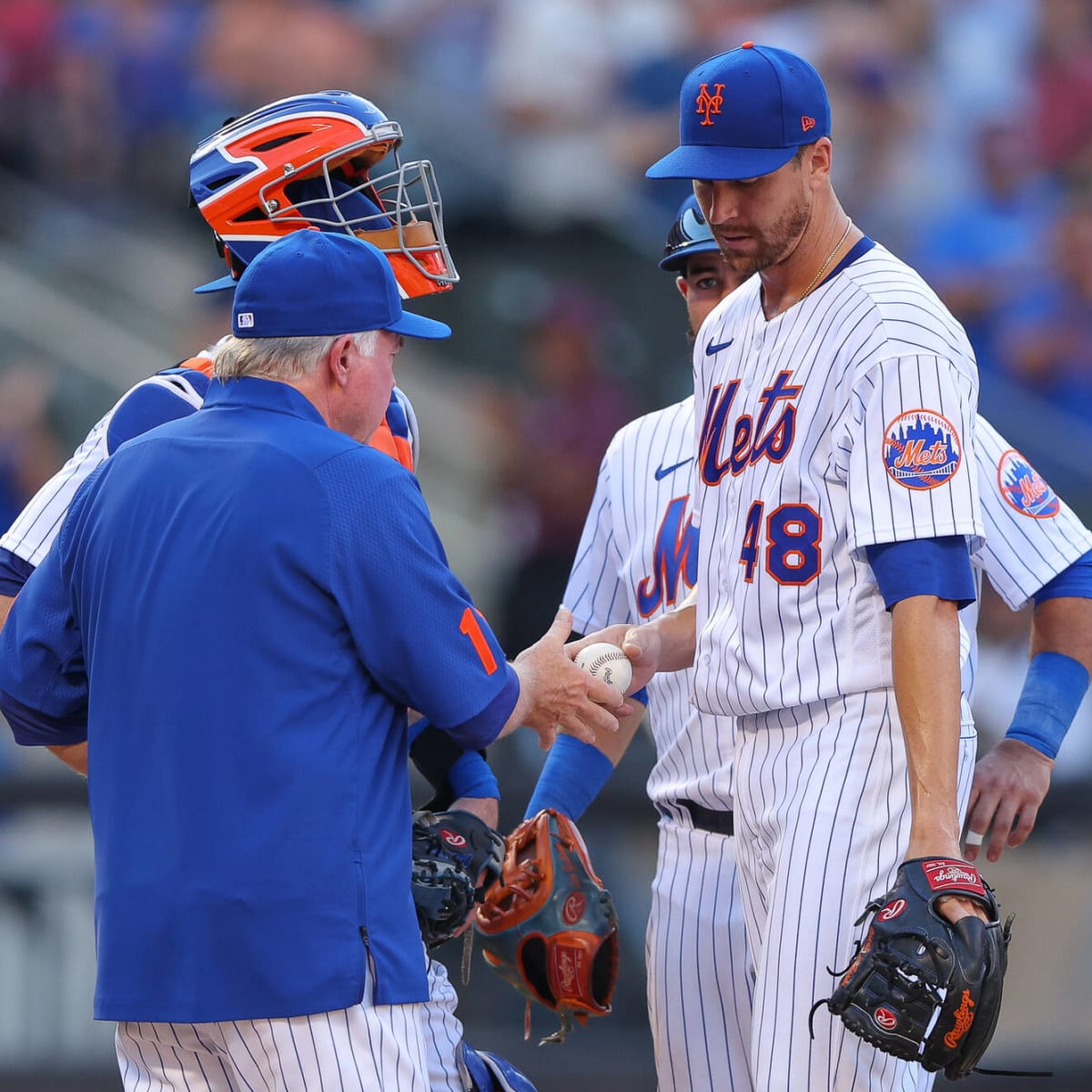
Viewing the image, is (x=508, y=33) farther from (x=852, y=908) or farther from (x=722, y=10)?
(x=852, y=908)

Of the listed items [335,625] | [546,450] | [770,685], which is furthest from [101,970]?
[546,450]

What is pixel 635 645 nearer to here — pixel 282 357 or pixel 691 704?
pixel 691 704

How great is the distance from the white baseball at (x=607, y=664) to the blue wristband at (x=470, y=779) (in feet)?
0.97

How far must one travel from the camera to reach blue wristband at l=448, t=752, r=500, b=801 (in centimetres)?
299

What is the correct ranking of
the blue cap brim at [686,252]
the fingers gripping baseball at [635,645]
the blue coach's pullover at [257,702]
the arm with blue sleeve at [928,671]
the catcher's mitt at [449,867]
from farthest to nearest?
the blue cap brim at [686,252] < the fingers gripping baseball at [635,645] < the catcher's mitt at [449,867] < the arm with blue sleeve at [928,671] < the blue coach's pullover at [257,702]

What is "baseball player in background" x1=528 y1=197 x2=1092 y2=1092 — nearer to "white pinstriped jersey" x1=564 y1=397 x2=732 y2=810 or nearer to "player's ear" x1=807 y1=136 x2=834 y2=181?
"white pinstriped jersey" x1=564 y1=397 x2=732 y2=810

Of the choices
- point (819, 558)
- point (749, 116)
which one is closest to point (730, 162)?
point (749, 116)

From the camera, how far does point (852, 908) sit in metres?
2.47

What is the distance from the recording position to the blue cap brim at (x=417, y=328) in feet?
8.11

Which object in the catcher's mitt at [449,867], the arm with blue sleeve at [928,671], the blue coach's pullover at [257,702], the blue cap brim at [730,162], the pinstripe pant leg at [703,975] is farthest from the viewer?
the pinstripe pant leg at [703,975]

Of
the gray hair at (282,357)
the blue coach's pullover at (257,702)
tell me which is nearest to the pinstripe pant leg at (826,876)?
the blue coach's pullover at (257,702)

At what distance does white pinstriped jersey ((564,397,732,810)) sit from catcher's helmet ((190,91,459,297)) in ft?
2.16

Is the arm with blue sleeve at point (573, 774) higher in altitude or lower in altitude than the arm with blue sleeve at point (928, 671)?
lower

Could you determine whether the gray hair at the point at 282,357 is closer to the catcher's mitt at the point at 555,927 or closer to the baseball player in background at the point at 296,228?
the baseball player in background at the point at 296,228
